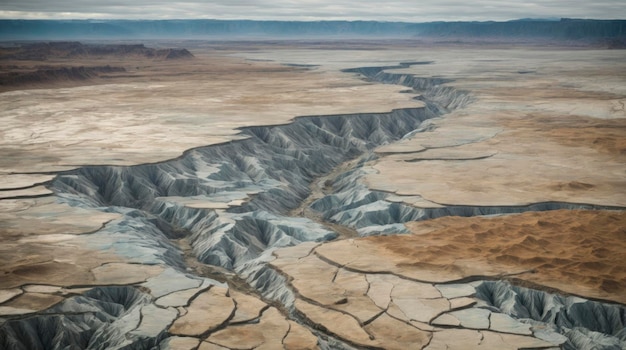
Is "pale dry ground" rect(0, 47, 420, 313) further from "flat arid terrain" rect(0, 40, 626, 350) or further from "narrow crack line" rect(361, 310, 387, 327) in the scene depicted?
"narrow crack line" rect(361, 310, 387, 327)

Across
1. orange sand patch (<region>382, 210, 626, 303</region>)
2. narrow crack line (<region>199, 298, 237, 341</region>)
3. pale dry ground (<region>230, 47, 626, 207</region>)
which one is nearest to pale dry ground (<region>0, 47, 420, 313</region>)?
narrow crack line (<region>199, 298, 237, 341</region>)

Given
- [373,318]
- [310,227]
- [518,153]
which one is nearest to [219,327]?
[373,318]

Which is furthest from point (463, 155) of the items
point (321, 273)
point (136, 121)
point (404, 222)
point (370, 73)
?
point (370, 73)

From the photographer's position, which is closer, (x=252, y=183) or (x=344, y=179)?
(x=252, y=183)

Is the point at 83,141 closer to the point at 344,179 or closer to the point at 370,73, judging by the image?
the point at 344,179

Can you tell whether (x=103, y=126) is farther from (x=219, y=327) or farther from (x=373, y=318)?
(x=373, y=318)

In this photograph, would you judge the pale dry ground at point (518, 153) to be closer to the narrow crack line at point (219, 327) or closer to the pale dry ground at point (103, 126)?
the pale dry ground at point (103, 126)
